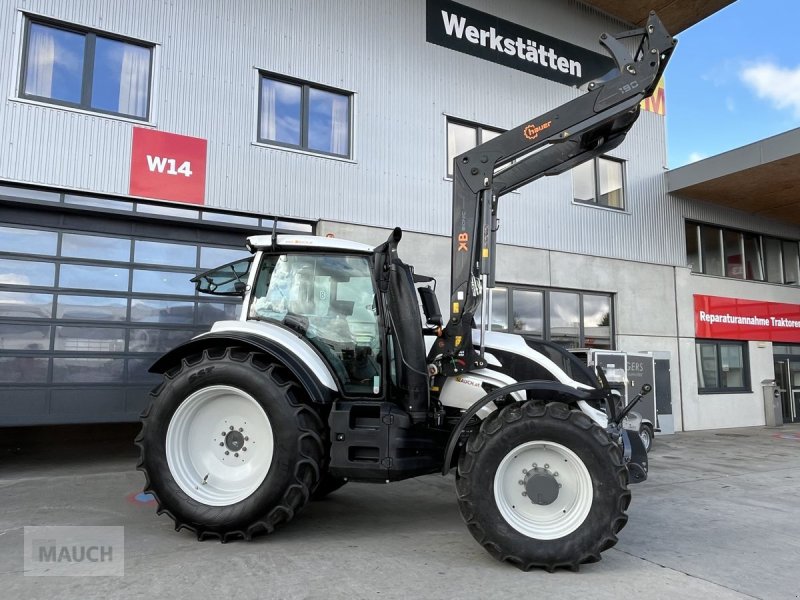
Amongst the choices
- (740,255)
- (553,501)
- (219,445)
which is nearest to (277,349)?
(219,445)

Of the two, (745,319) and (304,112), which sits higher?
(304,112)

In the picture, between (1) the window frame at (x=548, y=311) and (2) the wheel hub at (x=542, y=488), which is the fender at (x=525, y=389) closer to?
(2) the wheel hub at (x=542, y=488)

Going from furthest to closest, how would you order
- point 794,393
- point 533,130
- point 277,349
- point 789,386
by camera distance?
1. point 794,393
2. point 789,386
3. point 533,130
4. point 277,349

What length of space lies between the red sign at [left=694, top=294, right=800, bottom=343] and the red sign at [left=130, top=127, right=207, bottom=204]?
12158 millimetres

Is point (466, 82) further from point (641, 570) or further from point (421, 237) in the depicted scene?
point (641, 570)

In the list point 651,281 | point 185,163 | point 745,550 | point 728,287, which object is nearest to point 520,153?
point 745,550

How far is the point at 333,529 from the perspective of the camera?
4672mm

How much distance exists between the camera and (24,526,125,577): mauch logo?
12.1ft

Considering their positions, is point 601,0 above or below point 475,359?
above

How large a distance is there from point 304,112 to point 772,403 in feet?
45.8

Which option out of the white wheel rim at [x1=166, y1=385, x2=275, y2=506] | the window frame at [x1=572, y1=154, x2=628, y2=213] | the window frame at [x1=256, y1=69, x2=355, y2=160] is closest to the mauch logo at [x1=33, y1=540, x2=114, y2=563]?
the white wheel rim at [x1=166, y1=385, x2=275, y2=506]

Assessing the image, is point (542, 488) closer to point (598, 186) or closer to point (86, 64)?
point (86, 64)

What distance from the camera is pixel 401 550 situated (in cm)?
417

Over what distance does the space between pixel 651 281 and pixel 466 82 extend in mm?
6536
